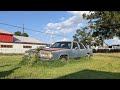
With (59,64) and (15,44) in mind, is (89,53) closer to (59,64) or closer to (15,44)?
(59,64)

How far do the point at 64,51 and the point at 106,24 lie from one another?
33.9 metres

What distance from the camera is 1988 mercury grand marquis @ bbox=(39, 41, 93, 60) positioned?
48.9ft

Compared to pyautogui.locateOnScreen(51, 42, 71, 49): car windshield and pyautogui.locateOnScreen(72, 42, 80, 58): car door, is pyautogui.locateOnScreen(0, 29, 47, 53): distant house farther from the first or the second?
pyautogui.locateOnScreen(51, 42, 71, 49): car windshield

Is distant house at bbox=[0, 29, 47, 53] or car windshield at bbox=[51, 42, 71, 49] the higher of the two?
distant house at bbox=[0, 29, 47, 53]

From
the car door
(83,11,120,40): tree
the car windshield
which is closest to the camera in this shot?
the car windshield

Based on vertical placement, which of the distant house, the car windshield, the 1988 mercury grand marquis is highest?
the distant house

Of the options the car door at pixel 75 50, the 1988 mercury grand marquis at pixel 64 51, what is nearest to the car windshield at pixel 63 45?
the 1988 mercury grand marquis at pixel 64 51

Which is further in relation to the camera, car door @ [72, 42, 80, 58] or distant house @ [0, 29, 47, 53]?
distant house @ [0, 29, 47, 53]

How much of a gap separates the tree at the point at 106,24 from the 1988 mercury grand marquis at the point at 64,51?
26970mm

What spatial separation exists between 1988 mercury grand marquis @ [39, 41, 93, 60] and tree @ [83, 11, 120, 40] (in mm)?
26970

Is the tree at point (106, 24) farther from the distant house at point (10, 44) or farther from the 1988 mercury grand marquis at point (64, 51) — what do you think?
the 1988 mercury grand marquis at point (64, 51)

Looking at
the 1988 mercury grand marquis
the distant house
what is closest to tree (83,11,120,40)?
the distant house

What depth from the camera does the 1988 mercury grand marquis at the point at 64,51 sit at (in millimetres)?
14909

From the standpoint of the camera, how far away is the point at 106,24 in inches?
1906
